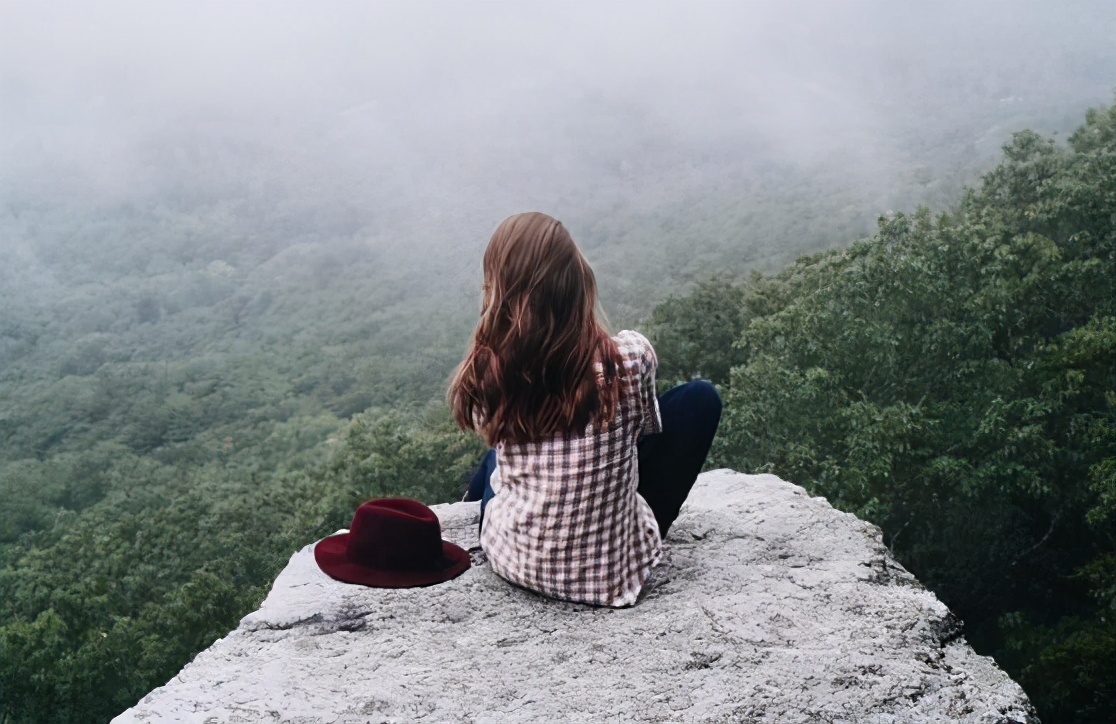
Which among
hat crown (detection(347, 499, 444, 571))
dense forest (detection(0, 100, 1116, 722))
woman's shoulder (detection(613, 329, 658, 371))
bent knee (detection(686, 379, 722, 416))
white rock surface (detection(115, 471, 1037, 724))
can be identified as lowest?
dense forest (detection(0, 100, 1116, 722))

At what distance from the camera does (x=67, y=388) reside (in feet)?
74.9

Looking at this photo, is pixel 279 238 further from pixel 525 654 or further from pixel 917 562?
pixel 525 654

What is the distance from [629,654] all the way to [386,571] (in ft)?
3.27

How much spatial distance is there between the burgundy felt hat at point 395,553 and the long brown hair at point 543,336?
0.65 metres

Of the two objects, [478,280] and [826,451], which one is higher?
[478,280]

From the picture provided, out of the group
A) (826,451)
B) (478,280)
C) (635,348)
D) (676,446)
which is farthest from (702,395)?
(826,451)

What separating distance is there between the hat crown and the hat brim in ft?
0.06

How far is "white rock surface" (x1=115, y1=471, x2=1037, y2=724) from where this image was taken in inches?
98.0

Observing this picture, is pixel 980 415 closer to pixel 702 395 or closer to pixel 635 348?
pixel 702 395

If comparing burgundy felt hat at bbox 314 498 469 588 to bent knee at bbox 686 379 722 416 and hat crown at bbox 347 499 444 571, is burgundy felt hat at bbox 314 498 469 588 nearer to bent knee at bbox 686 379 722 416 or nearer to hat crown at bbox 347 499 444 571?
hat crown at bbox 347 499 444 571

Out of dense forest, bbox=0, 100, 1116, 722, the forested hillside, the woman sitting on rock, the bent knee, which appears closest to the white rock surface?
the woman sitting on rock

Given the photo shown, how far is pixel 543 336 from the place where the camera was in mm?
2662

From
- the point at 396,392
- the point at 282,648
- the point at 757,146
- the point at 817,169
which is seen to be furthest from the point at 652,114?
the point at 282,648

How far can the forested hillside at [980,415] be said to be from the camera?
11.3 meters
